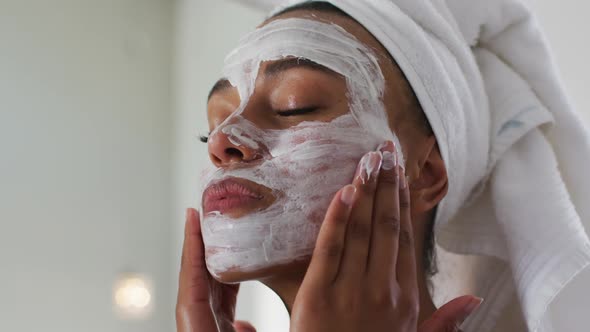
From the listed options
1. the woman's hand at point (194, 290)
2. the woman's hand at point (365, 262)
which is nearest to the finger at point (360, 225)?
the woman's hand at point (365, 262)

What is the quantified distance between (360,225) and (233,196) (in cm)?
14

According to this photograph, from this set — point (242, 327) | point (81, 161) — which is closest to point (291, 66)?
point (242, 327)

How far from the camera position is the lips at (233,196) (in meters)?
0.59

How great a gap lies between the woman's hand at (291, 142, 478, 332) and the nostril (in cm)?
13

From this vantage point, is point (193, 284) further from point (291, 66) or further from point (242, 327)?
point (291, 66)

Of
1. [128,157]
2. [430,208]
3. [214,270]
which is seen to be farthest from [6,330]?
[430,208]

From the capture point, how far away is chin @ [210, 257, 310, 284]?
0.58 m

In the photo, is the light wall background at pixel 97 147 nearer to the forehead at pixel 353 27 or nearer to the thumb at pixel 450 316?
the forehead at pixel 353 27

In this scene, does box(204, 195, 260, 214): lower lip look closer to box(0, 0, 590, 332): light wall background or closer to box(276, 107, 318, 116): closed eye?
box(276, 107, 318, 116): closed eye

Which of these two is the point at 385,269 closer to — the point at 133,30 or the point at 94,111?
the point at 94,111

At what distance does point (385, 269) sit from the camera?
1.85ft

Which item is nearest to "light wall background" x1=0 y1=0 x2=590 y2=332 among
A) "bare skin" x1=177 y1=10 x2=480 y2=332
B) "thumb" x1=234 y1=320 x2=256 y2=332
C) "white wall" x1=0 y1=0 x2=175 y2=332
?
"white wall" x1=0 y1=0 x2=175 y2=332

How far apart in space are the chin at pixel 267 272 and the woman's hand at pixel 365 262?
0.12 ft

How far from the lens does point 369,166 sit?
581 mm
